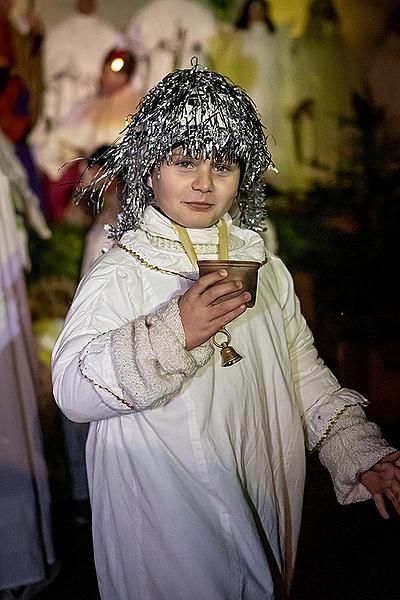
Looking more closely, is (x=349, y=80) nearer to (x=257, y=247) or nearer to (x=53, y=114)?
(x=53, y=114)

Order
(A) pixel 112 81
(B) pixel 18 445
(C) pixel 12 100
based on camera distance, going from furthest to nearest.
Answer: (A) pixel 112 81 → (C) pixel 12 100 → (B) pixel 18 445

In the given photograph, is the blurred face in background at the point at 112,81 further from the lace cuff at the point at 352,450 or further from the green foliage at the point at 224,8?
the lace cuff at the point at 352,450

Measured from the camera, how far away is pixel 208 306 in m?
1.09

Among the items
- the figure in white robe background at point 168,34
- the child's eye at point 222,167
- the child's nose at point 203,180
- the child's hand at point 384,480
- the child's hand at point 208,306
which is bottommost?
the child's hand at point 384,480

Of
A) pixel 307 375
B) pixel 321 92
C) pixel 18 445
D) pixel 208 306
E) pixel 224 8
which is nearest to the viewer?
pixel 208 306

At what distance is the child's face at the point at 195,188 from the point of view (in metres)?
1.24

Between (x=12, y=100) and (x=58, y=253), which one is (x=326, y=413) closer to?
(x=58, y=253)

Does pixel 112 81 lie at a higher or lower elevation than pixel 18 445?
higher

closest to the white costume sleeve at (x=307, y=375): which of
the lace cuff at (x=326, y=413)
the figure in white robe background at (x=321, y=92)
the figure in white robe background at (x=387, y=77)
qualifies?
the lace cuff at (x=326, y=413)

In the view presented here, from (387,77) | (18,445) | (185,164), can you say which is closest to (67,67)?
(387,77)

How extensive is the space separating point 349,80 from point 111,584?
8.28ft

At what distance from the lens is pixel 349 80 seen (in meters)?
3.29

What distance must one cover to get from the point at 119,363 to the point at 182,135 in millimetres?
371

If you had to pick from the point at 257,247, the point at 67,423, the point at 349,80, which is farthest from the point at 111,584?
the point at 349,80
